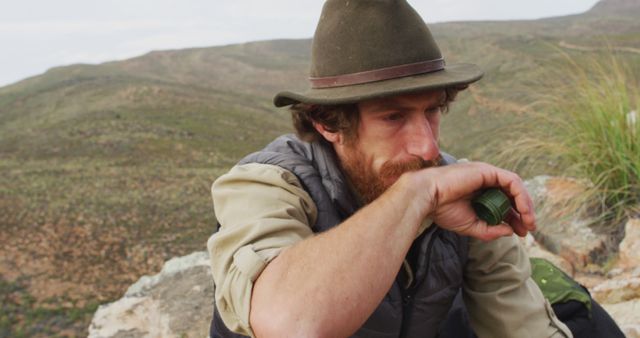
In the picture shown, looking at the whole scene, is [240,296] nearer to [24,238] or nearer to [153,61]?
[24,238]

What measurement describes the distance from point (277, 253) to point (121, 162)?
22154 mm

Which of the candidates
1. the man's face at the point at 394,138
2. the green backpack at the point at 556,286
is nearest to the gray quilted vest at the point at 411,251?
the man's face at the point at 394,138

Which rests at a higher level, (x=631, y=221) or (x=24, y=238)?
(x=631, y=221)

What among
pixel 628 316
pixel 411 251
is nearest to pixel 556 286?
pixel 628 316

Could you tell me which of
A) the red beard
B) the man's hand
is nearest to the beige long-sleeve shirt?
the red beard

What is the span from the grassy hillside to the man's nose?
360cm

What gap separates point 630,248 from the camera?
393 cm

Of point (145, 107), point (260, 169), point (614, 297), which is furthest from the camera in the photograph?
point (145, 107)

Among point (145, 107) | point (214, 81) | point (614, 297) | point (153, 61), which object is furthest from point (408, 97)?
point (153, 61)

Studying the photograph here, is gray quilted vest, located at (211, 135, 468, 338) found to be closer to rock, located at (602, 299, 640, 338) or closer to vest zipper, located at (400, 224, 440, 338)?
vest zipper, located at (400, 224, 440, 338)

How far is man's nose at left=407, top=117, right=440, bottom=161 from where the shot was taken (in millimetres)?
1743

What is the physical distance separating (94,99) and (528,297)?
37.3m

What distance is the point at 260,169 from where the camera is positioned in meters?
1.78

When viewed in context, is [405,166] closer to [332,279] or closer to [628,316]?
[332,279]
